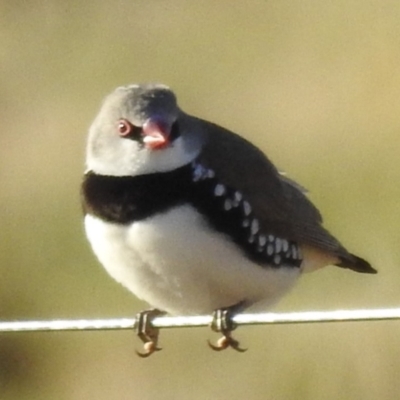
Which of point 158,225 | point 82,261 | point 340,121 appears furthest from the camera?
point 340,121

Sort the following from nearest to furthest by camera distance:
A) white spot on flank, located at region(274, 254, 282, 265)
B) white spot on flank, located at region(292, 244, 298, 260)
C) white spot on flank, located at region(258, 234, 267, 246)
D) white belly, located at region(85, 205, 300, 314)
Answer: white belly, located at region(85, 205, 300, 314) → white spot on flank, located at region(258, 234, 267, 246) → white spot on flank, located at region(274, 254, 282, 265) → white spot on flank, located at region(292, 244, 298, 260)

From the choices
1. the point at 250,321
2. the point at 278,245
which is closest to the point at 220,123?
the point at 278,245

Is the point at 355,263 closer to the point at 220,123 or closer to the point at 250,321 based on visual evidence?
the point at 250,321

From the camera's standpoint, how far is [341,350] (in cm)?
824

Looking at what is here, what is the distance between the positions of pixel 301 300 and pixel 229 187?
3.09m

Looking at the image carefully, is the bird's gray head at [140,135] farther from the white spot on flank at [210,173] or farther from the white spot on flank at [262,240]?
the white spot on flank at [262,240]

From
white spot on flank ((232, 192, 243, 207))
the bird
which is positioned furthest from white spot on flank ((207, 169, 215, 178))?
white spot on flank ((232, 192, 243, 207))

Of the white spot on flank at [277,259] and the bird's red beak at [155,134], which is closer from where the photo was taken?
the bird's red beak at [155,134]

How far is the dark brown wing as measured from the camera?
18.7ft

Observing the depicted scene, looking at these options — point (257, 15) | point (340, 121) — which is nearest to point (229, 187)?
point (340, 121)

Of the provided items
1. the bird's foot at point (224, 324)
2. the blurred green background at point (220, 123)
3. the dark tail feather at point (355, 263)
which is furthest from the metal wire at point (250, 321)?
the blurred green background at point (220, 123)

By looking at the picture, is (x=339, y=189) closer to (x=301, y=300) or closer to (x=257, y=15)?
(x=301, y=300)

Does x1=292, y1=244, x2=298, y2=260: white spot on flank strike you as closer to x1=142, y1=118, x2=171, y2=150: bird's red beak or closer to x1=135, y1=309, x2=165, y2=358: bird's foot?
x1=135, y1=309, x2=165, y2=358: bird's foot

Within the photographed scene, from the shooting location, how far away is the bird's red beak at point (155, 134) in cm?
539
